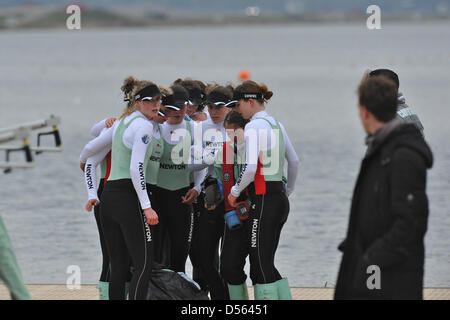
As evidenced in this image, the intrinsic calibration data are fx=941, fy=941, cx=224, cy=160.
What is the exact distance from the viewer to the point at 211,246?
24.3ft

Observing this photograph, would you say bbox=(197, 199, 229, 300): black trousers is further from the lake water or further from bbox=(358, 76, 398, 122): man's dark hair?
bbox=(358, 76, 398, 122): man's dark hair

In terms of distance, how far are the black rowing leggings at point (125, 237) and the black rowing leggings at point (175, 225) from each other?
1.68 ft

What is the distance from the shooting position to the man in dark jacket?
481cm

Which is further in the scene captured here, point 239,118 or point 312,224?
point 312,224

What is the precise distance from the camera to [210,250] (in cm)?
739

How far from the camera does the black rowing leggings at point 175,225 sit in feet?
23.9

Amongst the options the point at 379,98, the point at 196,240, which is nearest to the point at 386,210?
the point at 379,98

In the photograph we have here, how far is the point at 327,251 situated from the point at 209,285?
13.4 feet

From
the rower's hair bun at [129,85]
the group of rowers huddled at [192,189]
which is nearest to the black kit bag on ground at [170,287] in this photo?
the group of rowers huddled at [192,189]

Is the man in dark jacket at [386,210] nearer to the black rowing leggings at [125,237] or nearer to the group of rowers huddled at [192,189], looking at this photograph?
the group of rowers huddled at [192,189]

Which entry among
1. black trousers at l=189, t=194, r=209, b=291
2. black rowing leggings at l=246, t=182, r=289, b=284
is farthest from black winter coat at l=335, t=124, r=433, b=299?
black trousers at l=189, t=194, r=209, b=291
